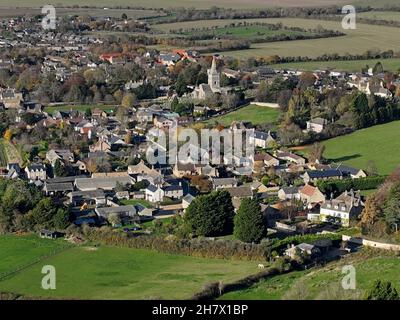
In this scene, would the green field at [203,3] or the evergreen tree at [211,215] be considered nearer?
the evergreen tree at [211,215]

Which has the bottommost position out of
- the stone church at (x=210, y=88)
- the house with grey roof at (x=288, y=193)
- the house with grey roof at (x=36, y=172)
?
the house with grey roof at (x=288, y=193)

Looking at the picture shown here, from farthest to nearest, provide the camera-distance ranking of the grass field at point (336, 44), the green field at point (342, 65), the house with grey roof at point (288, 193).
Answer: the grass field at point (336, 44) < the green field at point (342, 65) < the house with grey roof at point (288, 193)

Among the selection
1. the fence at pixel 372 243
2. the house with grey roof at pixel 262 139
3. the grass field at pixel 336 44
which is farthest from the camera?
the grass field at pixel 336 44

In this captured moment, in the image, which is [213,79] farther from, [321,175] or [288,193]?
[288,193]

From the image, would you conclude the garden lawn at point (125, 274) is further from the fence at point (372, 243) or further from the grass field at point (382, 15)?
the grass field at point (382, 15)

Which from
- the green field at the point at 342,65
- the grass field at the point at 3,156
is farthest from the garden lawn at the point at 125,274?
the green field at the point at 342,65

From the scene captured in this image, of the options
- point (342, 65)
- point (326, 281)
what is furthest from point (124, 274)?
point (342, 65)

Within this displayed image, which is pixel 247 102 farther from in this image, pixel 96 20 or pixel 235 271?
pixel 96 20
